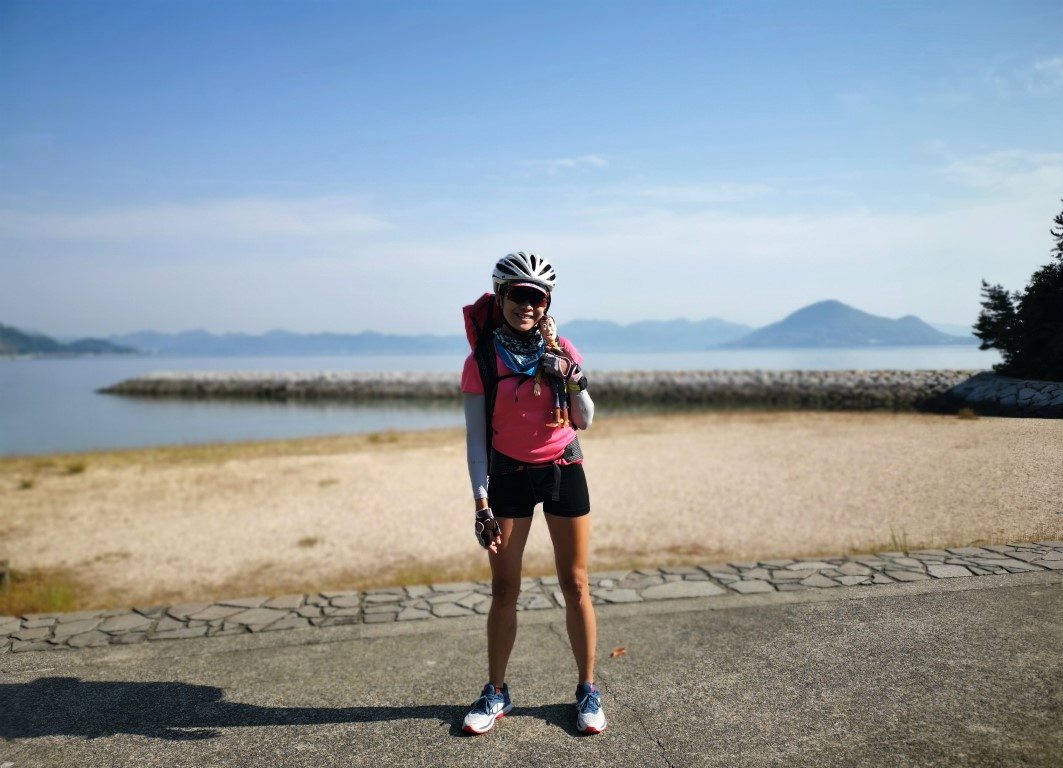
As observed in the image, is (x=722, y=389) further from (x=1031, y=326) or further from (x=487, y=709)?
(x=487, y=709)

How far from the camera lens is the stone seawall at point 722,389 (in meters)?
4.23

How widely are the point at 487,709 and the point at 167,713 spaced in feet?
5.77

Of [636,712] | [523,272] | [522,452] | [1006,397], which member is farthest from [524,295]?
[1006,397]

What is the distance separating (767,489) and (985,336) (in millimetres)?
6861

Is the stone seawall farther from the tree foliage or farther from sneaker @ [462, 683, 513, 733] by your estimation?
sneaker @ [462, 683, 513, 733]

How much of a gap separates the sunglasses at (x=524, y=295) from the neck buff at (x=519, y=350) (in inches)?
6.7

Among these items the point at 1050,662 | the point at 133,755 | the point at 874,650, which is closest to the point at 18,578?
the point at 133,755

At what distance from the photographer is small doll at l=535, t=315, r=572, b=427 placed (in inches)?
136

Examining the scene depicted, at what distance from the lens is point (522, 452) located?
3521mm

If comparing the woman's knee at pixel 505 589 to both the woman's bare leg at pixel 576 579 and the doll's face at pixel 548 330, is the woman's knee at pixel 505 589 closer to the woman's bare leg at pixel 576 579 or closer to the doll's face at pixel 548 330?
the woman's bare leg at pixel 576 579

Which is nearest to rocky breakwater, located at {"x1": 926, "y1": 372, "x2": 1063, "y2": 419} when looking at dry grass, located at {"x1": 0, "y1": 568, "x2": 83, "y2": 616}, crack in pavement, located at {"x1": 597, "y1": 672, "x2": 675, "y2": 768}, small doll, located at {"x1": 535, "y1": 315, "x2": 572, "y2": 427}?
small doll, located at {"x1": 535, "y1": 315, "x2": 572, "y2": 427}

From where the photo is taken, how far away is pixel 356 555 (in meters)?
8.52

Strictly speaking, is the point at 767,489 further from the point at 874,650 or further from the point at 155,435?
the point at 155,435

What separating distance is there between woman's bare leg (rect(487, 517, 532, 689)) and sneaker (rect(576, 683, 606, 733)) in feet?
1.39
